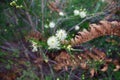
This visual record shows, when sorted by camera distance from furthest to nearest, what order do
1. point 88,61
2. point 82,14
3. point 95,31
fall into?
point 82,14, point 88,61, point 95,31

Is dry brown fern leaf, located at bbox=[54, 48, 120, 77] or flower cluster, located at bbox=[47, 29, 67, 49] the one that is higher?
flower cluster, located at bbox=[47, 29, 67, 49]

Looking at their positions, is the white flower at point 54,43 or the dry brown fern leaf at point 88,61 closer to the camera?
the white flower at point 54,43

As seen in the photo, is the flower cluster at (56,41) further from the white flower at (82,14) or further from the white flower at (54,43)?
the white flower at (82,14)

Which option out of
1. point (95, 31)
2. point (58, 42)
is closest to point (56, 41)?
point (58, 42)

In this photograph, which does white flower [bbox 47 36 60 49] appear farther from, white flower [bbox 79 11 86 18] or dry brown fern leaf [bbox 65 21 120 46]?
white flower [bbox 79 11 86 18]

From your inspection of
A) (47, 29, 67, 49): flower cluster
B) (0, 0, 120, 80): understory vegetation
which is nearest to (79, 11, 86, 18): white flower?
(0, 0, 120, 80): understory vegetation

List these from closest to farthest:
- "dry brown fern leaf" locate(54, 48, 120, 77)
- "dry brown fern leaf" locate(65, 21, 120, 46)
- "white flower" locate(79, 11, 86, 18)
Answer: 1. "dry brown fern leaf" locate(65, 21, 120, 46)
2. "dry brown fern leaf" locate(54, 48, 120, 77)
3. "white flower" locate(79, 11, 86, 18)

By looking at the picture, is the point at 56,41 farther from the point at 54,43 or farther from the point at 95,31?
the point at 95,31

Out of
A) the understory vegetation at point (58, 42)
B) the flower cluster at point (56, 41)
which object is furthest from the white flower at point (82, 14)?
the flower cluster at point (56, 41)

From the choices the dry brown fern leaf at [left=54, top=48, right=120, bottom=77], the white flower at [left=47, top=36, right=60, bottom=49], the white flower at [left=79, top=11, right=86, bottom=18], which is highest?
the white flower at [left=79, top=11, right=86, bottom=18]
